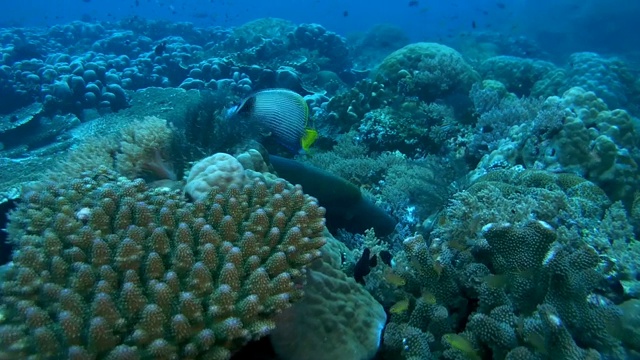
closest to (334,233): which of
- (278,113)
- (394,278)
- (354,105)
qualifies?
(278,113)

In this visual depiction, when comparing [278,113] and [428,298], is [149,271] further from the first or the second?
[278,113]

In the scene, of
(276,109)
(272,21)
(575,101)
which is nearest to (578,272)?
(276,109)

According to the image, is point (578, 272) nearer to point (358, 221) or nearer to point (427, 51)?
point (358, 221)

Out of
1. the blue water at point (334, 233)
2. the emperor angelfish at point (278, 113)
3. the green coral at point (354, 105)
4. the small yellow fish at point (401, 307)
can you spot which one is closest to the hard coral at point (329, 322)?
the blue water at point (334, 233)

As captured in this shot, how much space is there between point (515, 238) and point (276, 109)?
3.28 metres

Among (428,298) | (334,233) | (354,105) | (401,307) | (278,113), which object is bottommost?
(334,233)

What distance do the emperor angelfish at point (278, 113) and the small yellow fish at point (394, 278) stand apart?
2.64m

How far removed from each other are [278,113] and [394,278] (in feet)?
9.30

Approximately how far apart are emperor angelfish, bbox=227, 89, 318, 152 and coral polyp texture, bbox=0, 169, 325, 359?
210 cm

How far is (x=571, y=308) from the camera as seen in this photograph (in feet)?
8.31

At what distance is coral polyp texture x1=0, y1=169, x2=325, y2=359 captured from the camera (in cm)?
192

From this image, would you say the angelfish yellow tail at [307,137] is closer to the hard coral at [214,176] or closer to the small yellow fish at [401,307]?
the hard coral at [214,176]

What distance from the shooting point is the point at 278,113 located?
500cm

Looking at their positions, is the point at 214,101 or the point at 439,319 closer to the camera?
the point at 439,319
